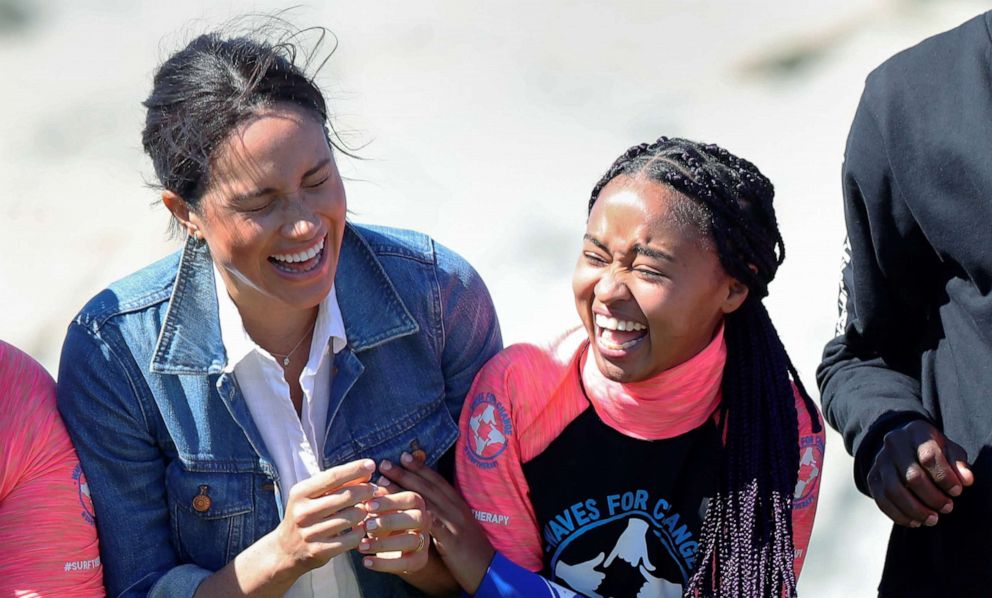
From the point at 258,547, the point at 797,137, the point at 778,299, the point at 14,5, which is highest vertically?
the point at 14,5

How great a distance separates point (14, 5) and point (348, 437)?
2.73 m

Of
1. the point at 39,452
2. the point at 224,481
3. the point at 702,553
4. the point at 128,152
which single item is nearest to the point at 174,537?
the point at 224,481

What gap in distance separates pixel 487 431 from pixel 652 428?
31 centimetres

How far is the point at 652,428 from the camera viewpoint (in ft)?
7.95

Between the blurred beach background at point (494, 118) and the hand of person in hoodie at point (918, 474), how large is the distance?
1.74m

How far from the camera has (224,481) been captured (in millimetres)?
2381

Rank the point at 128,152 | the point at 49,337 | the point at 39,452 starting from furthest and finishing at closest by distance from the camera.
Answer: the point at 128,152
the point at 49,337
the point at 39,452

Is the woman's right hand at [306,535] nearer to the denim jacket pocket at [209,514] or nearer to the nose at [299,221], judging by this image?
the denim jacket pocket at [209,514]

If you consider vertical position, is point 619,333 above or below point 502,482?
above

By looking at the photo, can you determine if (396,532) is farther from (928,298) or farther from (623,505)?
(928,298)

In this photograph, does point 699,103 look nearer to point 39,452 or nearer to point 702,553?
point 702,553

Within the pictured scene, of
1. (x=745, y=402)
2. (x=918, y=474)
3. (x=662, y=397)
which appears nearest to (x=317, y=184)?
(x=662, y=397)

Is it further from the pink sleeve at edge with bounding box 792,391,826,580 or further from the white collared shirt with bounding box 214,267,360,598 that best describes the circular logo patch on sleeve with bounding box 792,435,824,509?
the white collared shirt with bounding box 214,267,360,598

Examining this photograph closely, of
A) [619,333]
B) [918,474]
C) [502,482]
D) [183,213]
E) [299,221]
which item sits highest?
[183,213]
